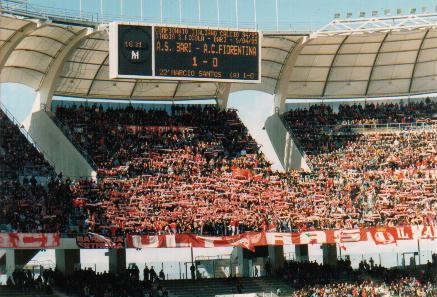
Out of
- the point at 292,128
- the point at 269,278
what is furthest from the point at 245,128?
the point at 269,278

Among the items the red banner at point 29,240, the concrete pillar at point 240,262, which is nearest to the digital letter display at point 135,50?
the red banner at point 29,240

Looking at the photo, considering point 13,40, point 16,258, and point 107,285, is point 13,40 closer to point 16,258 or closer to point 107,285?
point 16,258

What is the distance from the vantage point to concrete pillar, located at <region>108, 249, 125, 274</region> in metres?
58.2

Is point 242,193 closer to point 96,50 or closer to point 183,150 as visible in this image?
point 183,150

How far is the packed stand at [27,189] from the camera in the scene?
52.1m

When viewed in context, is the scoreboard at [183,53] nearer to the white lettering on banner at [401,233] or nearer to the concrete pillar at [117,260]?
the concrete pillar at [117,260]

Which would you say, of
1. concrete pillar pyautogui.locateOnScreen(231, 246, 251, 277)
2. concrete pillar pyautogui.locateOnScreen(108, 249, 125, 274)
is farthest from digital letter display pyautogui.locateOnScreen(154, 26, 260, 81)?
concrete pillar pyautogui.locateOnScreen(231, 246, 251, 277)

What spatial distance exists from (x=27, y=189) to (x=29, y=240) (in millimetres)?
5652

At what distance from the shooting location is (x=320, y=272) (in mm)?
60688

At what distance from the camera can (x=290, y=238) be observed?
5728 cm

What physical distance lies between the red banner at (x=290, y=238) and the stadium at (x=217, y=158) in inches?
3.3

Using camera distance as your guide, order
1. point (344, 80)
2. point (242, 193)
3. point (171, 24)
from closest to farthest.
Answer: point (171, 24) < point (242, 193) < point (344, 80)

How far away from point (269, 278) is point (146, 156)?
10.4 metres

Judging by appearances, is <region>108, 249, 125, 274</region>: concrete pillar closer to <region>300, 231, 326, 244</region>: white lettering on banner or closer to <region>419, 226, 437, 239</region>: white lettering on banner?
<region>300, 231, 326, 244</region>: white lettering on banner
